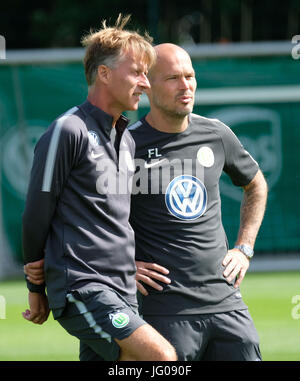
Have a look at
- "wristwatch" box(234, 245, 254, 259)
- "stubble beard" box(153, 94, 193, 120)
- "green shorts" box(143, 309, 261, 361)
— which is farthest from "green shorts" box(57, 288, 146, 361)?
"stubble beard" box(153, 94, 193, 120)

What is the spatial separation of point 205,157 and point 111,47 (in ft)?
3.54

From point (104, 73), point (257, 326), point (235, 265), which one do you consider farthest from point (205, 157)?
point (257, 326)

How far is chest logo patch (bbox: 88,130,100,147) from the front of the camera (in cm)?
430

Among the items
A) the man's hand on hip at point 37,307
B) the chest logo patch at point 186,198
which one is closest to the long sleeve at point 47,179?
the man's hand on hip at point 37,307

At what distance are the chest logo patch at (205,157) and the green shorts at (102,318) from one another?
126 cm

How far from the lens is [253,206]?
5516mm

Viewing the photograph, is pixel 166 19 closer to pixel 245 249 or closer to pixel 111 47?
pixel 245 249

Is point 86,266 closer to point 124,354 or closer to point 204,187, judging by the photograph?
point 124,354

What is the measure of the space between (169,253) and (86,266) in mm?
897

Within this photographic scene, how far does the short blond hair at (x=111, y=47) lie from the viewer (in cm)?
445

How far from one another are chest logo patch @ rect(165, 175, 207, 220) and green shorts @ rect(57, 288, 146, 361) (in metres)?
0.95

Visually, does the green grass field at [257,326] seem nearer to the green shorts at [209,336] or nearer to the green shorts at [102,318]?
the green shorts at [209,336]
